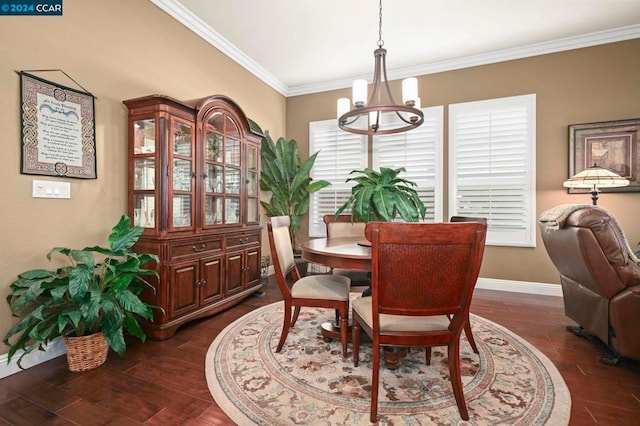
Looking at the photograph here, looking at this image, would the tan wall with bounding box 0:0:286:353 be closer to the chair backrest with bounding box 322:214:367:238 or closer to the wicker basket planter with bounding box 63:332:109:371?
the wicker basket planter with bounding box 63:332:109:371

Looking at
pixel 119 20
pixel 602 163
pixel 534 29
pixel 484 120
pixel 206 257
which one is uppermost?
pixel 534 29

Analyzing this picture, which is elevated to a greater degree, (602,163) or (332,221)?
(602,163)

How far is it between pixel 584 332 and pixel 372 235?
2408 millimetres

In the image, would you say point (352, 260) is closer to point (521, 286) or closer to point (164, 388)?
point (164, 388)

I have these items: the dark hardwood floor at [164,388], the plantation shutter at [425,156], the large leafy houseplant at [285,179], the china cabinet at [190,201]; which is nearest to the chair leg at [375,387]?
the dark hardwood floor at [164,388]

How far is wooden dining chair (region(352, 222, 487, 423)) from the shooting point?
131 centimetres

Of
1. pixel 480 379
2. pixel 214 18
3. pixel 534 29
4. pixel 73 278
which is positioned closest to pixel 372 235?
pixel 480 379

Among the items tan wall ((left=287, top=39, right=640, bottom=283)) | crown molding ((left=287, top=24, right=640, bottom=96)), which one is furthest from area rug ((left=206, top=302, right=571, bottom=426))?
crown molding ((left=287, top=24, right=640, bottom=96))

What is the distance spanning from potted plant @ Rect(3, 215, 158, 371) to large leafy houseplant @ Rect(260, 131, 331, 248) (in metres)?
2.36

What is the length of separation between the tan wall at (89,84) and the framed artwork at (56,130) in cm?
5

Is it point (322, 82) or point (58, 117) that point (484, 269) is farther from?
point (58, 117)

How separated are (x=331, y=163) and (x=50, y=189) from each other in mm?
3392

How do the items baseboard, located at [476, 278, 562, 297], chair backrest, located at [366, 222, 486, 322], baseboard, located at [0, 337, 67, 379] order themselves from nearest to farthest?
chair backrest, located at [366, 222, 486, 322]
baseboard, located at [0, 337, 67, 379]
baseboard, located at [476, 278, 562, 297]

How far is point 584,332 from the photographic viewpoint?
240 centimetres
